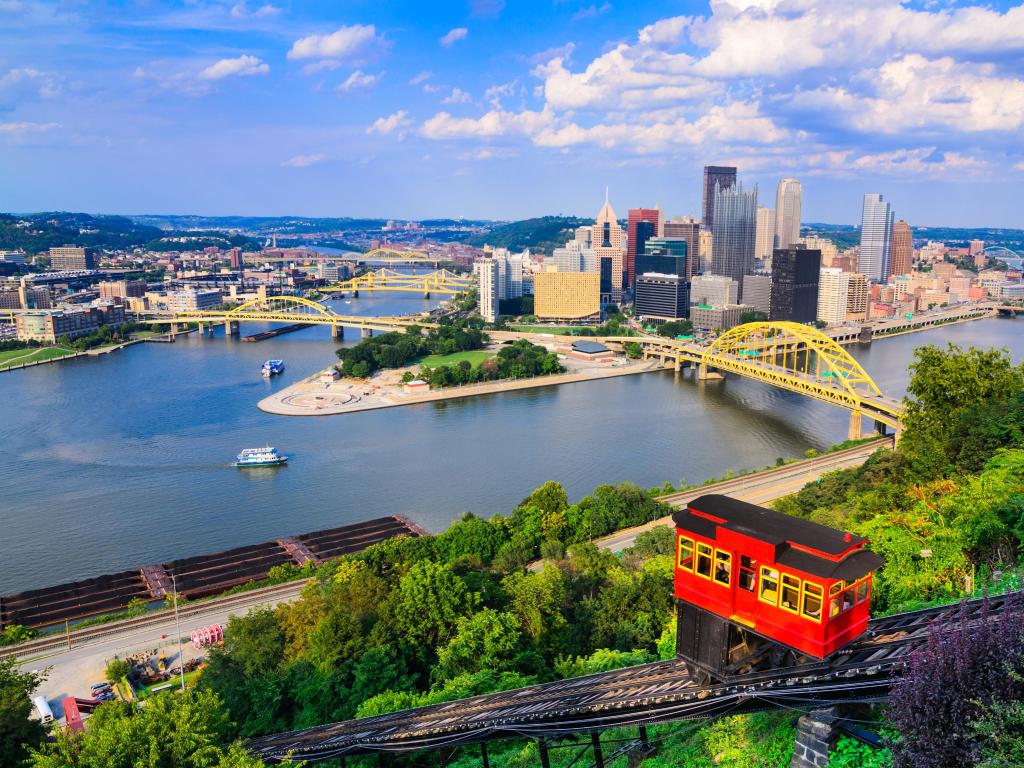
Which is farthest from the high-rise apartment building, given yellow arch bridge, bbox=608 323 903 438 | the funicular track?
the funicular track

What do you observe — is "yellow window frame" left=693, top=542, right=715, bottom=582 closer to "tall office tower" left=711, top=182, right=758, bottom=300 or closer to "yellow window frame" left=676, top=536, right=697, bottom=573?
"yellow window frame" left=676, top=536, right=697, bottom=573

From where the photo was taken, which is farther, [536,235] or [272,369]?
[536,235]

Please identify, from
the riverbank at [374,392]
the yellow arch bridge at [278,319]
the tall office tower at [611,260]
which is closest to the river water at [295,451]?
the riverbank at [374,392]

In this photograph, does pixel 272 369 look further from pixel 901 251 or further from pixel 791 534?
pixel 901 251

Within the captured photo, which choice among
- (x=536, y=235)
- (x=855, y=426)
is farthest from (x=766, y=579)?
(x=536, y=235)

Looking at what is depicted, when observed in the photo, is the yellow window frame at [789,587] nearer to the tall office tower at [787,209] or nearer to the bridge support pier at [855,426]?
the bridge support pier at [855,426]

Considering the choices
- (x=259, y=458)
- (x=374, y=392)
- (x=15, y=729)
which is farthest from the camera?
(x=374, y=392)

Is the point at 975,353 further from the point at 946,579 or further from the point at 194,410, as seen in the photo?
the point at 194,410
